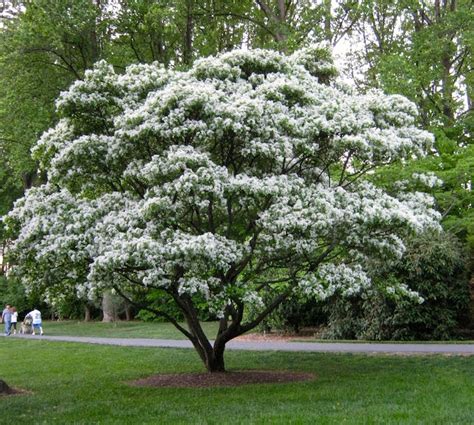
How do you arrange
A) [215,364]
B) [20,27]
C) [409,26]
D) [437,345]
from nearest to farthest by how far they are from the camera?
[215,364], [437,345], [20,27], [409,26]

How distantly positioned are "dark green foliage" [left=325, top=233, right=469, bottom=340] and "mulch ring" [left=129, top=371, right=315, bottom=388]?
625 cm

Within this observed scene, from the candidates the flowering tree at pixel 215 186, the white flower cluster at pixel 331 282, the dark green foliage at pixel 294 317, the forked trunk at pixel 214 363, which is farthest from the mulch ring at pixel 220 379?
the dark green foliage at pixel 294 317

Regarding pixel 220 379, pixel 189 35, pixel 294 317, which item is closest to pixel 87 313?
pixel 294 317

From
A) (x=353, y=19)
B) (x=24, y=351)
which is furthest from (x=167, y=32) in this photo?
(x=24, y=351)

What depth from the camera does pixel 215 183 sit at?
988 cm

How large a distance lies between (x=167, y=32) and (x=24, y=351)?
12.6 meters

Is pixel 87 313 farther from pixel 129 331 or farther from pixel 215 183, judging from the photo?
pixel 215 183

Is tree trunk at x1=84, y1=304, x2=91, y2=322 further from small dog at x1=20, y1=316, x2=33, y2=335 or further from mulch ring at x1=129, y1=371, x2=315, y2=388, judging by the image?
mulch ring at x1=129, y1=371, x2=315, y2=388

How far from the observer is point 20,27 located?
23141 mm

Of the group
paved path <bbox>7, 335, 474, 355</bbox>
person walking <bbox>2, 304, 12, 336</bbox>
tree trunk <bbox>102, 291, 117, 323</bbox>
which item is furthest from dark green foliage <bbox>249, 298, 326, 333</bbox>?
tree trunk <bbox>102, 291, 117, 323</bbox>

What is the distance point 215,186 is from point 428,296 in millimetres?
10761

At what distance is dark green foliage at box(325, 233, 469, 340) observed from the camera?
18.4 metres

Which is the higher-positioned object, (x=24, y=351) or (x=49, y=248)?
(x=49, y=248)

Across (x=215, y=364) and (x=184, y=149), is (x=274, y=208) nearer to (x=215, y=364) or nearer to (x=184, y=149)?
(x=184, y=149)
